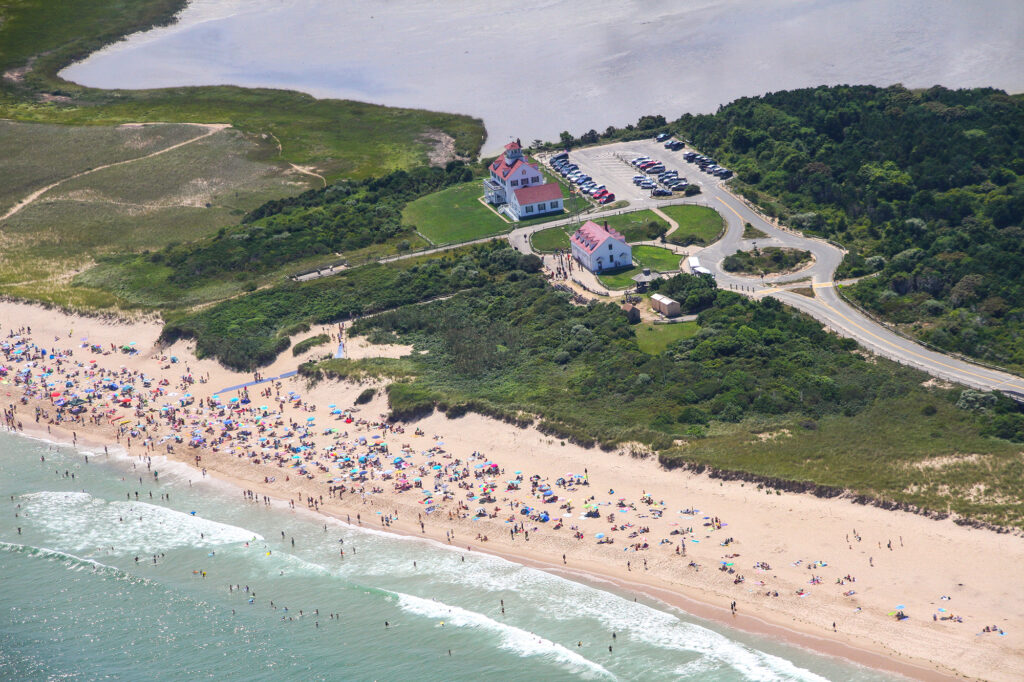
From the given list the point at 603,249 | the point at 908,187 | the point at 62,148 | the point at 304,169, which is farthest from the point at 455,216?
the point at 62,148

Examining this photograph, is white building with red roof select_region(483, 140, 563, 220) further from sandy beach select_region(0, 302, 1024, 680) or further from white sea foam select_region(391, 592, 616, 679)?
white sea foam select_region(391, 592, 616, 679)

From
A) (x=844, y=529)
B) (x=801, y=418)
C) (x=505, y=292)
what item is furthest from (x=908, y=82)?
(x=844, y=529)

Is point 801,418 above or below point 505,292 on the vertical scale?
below

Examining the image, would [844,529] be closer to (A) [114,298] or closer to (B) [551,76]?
(A) [114,298]

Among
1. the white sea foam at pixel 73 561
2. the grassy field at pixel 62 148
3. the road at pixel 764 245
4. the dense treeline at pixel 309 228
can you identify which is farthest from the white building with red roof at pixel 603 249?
the grassy field at pixel 62 148

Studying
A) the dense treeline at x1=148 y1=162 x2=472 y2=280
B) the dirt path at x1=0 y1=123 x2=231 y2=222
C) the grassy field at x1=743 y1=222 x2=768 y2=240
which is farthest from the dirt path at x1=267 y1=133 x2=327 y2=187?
the grassy field at x1=743 y1=222 x2=768 y2=240
